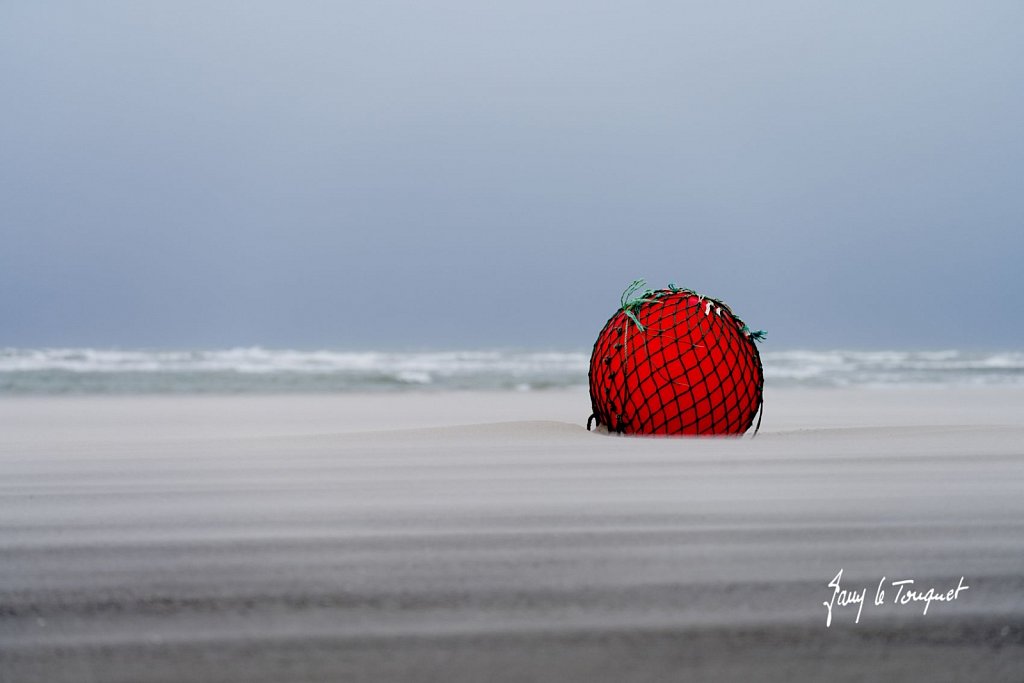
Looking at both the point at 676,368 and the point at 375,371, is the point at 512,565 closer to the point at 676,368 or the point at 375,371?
the point at 676,368

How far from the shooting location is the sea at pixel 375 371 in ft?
33.1

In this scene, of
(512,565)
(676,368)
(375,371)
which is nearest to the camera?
(512,565)

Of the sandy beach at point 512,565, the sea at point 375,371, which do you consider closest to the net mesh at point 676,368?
the sandy beach at point 512,565

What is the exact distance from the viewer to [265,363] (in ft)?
47.8

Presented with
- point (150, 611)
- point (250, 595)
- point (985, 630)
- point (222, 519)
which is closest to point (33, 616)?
point (150, 611)

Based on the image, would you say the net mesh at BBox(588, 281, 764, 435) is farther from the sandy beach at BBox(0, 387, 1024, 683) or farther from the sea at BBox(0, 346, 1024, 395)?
the sea at BBox(0, 346, 1024, 395)

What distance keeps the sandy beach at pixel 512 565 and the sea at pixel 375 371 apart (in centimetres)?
717

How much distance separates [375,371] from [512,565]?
1171 centimetres

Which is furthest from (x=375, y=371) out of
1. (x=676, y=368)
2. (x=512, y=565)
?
(x=512, y=565)

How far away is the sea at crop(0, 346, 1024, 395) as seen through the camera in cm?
1010

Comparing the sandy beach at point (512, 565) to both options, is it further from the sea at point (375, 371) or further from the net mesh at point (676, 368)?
the sea at point (375, 371)

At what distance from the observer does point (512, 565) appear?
1.31 m

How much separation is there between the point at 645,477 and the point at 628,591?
115cm

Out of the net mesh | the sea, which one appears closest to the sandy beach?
the net mesh
